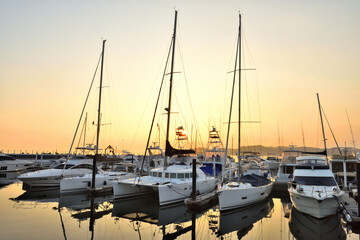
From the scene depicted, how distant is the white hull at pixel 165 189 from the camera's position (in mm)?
21027

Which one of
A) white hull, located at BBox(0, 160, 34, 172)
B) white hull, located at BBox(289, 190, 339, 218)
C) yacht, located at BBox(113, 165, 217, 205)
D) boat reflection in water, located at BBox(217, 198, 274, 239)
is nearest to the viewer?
boat reflection in water, located at BBox(217, 198, 274, 239)

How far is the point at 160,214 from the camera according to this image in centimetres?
1925

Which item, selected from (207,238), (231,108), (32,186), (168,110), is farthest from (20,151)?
(207,238)

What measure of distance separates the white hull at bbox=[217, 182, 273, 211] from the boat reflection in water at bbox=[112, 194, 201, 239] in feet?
7.29

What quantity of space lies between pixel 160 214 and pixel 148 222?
6.64ft

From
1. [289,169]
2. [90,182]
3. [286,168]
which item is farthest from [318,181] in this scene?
[90,182]

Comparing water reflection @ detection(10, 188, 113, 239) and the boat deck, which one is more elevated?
the boat deck

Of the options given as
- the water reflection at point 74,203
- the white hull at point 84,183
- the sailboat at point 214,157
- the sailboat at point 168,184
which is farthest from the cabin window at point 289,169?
the water reflection at point 74,203

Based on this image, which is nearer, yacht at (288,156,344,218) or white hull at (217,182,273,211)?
yacht at (288,156,344,218)

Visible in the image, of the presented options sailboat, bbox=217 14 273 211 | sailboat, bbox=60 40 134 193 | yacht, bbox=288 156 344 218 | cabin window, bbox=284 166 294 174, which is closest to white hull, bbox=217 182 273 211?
sailboat, bbox=217 14 273 211

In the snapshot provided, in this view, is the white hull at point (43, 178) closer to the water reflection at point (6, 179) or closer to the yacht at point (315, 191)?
the water reflection at point (6, 179)

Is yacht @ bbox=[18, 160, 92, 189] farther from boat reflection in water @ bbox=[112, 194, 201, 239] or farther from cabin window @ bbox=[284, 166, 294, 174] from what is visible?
cabin window @ bbox=[284, 166, 294, 174]

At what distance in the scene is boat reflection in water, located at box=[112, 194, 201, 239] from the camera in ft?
52.9

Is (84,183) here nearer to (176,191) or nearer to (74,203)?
(74,203)
